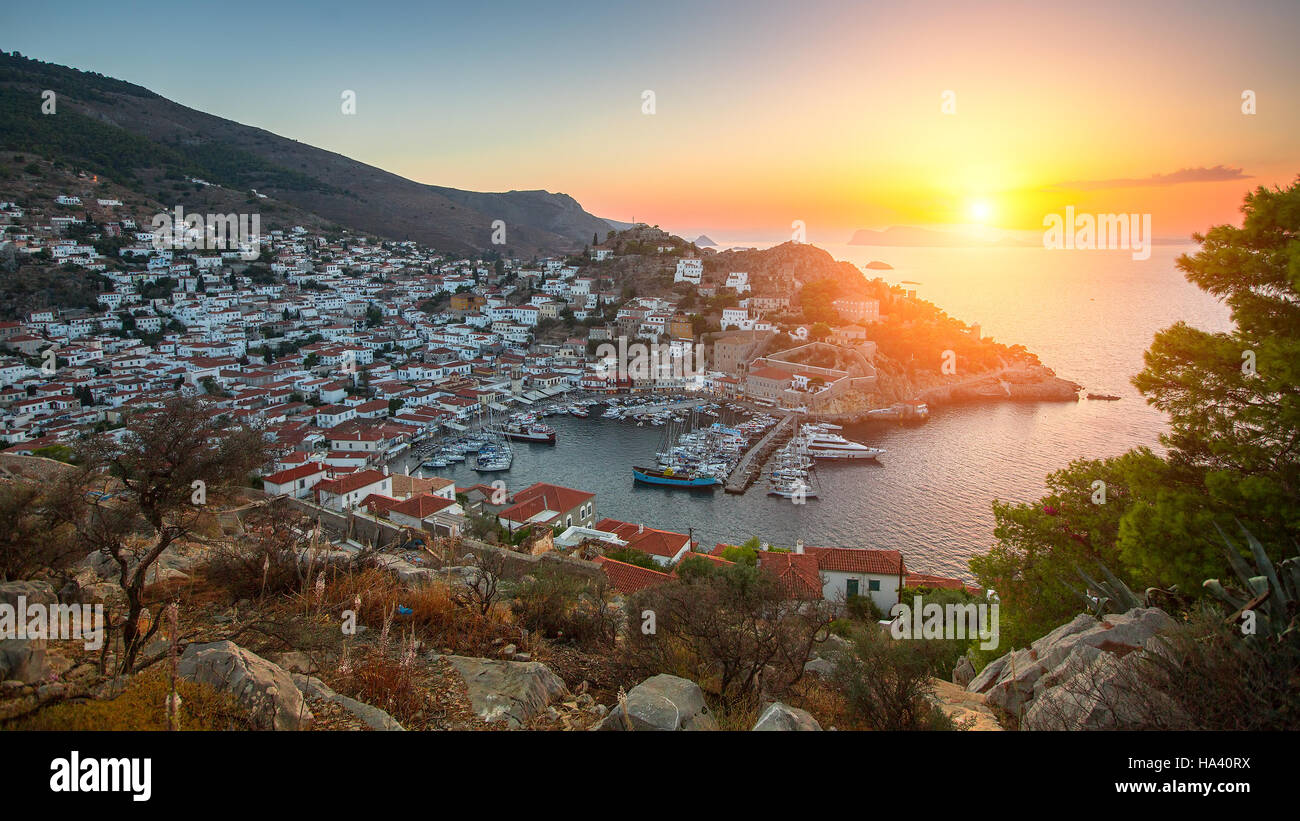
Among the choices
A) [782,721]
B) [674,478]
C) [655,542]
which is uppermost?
[782,721]

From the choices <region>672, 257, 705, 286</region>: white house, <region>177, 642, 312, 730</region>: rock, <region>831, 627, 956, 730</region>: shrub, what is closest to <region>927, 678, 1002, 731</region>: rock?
<region>831, 627, 956, 730</region>: shrub

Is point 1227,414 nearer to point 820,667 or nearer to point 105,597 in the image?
point 820,667

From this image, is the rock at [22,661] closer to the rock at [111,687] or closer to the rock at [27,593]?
the rock at [111,687]

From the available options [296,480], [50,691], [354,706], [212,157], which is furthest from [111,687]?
[212,157]

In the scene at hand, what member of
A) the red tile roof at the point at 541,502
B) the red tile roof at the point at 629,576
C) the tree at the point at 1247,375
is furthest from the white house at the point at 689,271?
the tree at the point at 1247,375

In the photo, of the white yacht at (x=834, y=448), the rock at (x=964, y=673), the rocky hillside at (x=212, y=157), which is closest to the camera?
the rock at (x=964, y=673)

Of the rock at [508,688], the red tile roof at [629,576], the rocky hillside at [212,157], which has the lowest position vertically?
the red tile roof at [629,576]
